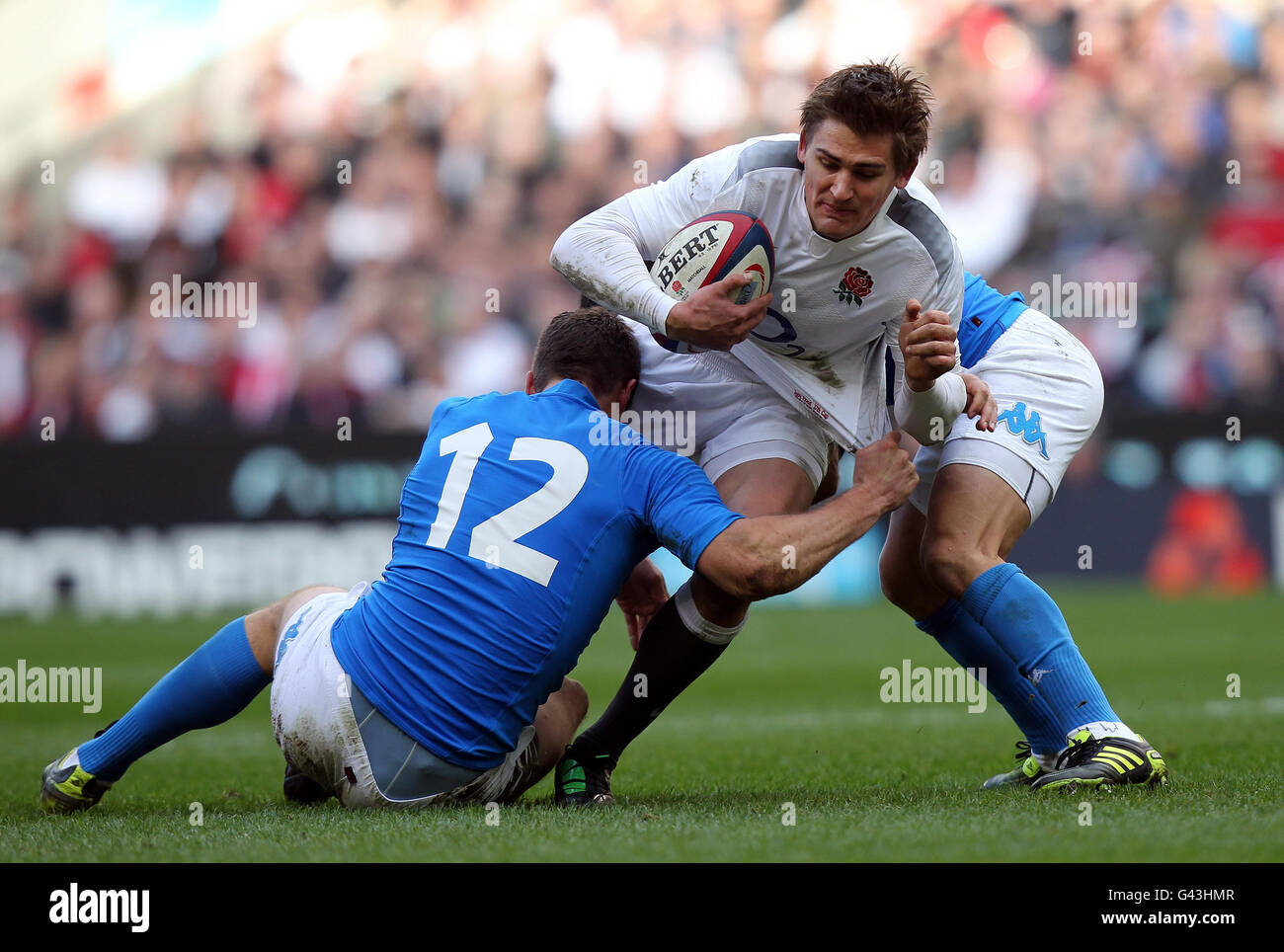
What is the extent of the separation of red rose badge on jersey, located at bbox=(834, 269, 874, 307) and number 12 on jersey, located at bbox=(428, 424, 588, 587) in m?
1.08

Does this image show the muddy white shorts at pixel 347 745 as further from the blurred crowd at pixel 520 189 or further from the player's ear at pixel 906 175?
the blurred crowd at pixel 520 189

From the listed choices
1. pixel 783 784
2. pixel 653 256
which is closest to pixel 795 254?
pixel 653 256

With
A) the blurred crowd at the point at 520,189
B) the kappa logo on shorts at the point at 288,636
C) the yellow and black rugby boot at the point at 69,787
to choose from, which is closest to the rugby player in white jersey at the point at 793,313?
the kappa logo on shorts at the point at 288,636

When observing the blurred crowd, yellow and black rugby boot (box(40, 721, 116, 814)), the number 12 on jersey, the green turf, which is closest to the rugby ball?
the number 12 on jersey

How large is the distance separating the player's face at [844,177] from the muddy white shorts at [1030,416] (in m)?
0.72

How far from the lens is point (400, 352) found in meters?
13.7

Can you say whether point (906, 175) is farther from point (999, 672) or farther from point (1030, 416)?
point (999, 672)

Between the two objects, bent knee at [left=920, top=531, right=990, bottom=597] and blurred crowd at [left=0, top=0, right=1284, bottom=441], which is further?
blurred crowd at [left=0, top=0, right=1284, bottom=441]

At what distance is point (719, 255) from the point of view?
168 inches

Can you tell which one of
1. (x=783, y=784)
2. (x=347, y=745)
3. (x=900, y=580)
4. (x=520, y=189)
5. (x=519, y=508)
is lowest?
(x=783, y=784)

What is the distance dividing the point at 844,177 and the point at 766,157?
0.33 m

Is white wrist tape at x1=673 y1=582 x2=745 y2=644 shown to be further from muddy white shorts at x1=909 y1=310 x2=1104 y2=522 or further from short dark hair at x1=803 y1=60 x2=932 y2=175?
short dark hair at x1=803 y1=60 x2=932 y2=175

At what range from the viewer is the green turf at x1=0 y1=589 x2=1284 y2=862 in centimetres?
323
